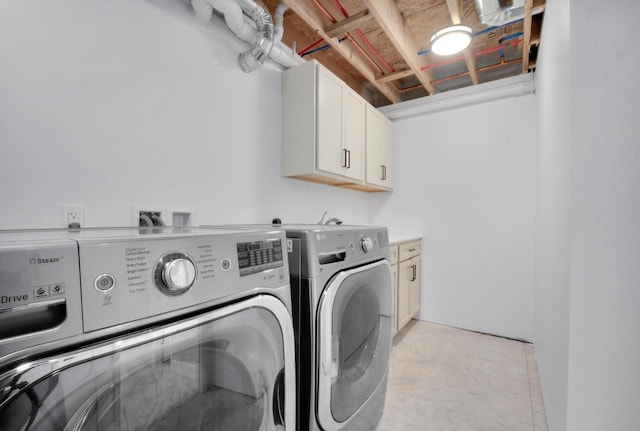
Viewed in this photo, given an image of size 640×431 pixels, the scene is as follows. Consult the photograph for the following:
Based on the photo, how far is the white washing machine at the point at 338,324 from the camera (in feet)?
3.43

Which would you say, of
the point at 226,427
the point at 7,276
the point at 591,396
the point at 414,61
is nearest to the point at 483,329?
the point at 591,396

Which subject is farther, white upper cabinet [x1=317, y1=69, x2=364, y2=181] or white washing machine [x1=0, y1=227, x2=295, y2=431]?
white upper cabinet [x1=317, y1=69, x2=364, y2=181]

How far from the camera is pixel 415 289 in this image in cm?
290

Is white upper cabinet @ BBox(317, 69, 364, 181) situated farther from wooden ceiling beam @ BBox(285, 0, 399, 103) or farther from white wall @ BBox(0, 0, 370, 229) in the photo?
white wall @ BBox(0, 0, 370, 229)

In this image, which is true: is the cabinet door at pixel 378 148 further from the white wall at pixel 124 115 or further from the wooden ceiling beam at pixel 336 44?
the white wall at pixel 124 115

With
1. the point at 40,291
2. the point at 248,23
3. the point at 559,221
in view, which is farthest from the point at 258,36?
the point at 559,221

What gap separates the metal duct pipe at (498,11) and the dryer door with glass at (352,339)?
1.74 m

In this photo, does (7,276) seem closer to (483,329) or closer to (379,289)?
(379,289)

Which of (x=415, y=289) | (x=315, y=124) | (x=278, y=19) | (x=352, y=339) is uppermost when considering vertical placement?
(x=278, y=19)

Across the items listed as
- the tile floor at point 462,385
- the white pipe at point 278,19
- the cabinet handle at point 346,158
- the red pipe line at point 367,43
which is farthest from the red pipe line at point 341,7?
the tile floor at point 462,385

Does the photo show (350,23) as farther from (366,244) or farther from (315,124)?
(366,244)

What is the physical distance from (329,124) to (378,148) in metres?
0.93

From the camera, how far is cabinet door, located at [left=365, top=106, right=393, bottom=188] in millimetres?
2707

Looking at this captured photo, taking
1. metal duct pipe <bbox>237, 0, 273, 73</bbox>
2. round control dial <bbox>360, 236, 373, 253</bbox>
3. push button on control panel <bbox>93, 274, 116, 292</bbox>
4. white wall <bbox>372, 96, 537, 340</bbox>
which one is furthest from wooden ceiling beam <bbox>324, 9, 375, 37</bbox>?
push button on control panel <bbox>93, 274, 116, 292</bbox>
